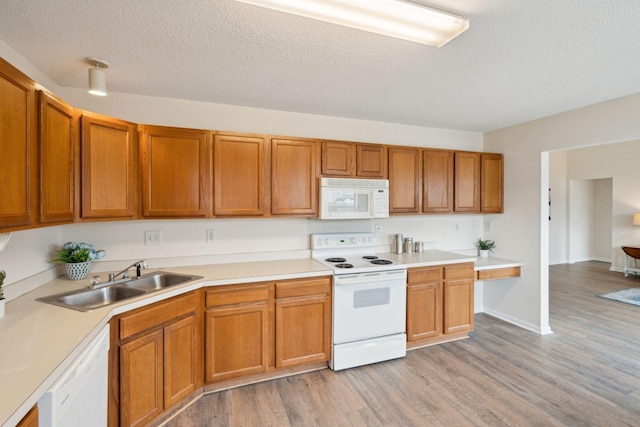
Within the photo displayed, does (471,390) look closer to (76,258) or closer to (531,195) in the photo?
(531,195)

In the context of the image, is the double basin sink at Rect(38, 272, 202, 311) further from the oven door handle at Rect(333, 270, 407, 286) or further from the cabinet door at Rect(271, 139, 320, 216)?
the oven door handle at Rect(333, 270, 407, 286)

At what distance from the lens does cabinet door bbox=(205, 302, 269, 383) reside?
7.86ft

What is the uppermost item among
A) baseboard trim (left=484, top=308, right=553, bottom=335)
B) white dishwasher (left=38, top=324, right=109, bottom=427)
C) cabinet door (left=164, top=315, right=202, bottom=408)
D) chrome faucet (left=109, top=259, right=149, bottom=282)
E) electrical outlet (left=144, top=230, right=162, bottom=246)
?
electrical outlet (left=144, top=230, right=162, bottom=246)

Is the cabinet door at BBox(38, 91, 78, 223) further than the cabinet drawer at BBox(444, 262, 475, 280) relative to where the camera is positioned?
No

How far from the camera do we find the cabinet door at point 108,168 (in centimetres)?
214

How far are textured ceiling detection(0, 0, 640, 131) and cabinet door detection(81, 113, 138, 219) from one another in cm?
43

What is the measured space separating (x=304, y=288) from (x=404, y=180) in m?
1.68

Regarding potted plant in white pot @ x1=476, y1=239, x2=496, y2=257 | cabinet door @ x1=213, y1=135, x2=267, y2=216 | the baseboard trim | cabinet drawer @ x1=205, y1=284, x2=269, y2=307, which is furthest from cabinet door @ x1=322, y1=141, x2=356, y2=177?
the baseboard trim

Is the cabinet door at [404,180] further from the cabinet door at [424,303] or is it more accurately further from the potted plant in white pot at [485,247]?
the potted plant in white pot at [485,247]

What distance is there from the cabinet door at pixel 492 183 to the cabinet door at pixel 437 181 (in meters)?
0.51

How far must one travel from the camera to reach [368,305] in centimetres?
284

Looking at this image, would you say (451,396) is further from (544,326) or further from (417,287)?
(544,326)

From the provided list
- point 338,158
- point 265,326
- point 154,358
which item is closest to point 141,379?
point 154,358

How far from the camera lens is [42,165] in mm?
1685
